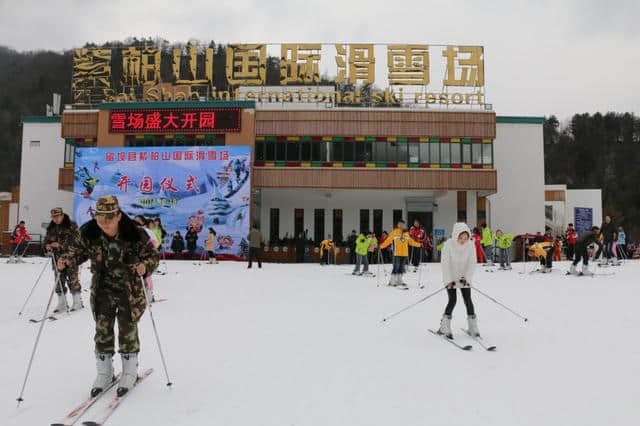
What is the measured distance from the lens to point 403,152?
97.8 feet

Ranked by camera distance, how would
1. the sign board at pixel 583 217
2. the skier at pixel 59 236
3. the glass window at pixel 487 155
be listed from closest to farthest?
1. the skier at pixel 59 236
2. the glass window at pixel 487 155
3. the sign board at pixel 583 217

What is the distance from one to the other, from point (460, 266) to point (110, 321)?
180 inches

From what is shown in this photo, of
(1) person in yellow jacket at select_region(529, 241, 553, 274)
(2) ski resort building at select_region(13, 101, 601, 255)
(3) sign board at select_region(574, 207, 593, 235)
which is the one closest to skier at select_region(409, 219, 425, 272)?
(1) person in yellow jacket at select_region(529, 241, 553, 274)

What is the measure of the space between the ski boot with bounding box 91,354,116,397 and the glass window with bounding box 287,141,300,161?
25.8 meters

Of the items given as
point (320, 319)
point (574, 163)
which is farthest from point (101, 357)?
Answer: point (574, 163)

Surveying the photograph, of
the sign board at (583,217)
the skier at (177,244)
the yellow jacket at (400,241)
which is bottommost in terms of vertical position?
the skier at (177,244)

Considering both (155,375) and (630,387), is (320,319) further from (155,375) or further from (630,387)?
(630,387)

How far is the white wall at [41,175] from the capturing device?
34781 mm

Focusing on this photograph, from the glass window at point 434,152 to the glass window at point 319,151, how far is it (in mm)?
6496

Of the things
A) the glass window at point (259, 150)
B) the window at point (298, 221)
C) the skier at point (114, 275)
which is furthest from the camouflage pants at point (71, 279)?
the window at point (298, 221)

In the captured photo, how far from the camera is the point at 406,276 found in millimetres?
16547

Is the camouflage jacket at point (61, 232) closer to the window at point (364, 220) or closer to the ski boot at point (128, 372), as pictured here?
the ski boot at point (128, 372)

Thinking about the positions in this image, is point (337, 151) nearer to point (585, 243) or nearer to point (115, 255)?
point (585, 243)

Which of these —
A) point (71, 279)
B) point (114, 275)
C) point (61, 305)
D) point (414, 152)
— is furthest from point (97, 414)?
point (414, 152)
